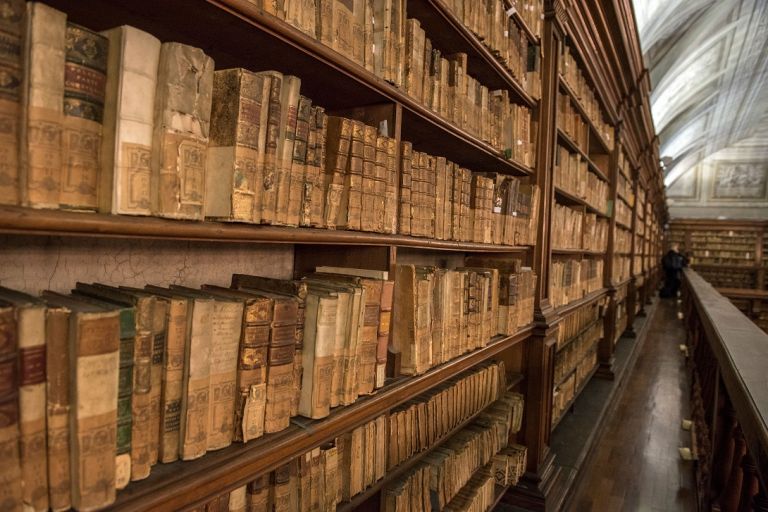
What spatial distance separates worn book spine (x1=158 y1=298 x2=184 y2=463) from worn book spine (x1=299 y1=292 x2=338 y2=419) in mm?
305

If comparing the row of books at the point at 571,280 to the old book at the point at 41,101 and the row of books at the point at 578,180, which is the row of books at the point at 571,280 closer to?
the row of books at the point at 578,180

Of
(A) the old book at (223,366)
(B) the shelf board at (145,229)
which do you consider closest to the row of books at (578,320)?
(B) the shelf board at (145,229)

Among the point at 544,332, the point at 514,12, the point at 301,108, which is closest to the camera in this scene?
the point at 301,108

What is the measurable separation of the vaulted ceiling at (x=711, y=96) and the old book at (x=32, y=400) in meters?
6.32

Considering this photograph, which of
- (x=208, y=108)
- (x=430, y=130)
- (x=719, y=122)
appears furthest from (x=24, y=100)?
(x=719, y=122)

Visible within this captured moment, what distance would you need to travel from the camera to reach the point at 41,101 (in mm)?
659

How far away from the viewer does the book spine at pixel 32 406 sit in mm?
652

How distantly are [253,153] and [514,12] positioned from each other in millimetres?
1686

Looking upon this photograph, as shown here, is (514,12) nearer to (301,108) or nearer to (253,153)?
(301,108)

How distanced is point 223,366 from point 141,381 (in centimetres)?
15

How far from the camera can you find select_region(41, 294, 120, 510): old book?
0.69 meters

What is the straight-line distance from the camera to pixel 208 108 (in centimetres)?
86

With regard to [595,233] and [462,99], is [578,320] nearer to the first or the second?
[595,233]

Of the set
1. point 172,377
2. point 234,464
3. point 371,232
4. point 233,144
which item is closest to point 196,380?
point 172,377
